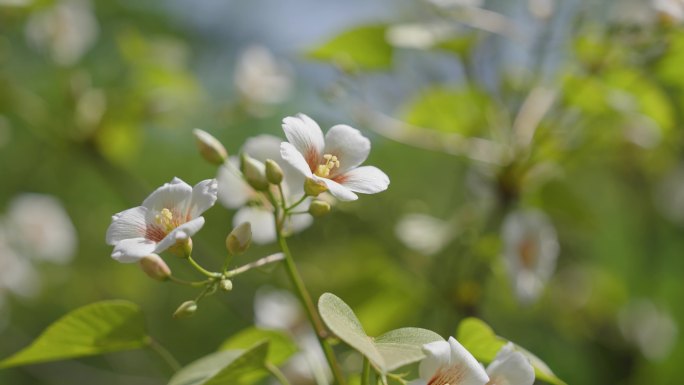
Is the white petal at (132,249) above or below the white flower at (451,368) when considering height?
above

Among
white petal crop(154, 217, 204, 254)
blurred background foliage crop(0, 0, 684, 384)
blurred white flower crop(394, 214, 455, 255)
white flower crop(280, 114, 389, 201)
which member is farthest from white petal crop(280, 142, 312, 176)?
blurred white flower crop(394, 214, 455, 255)

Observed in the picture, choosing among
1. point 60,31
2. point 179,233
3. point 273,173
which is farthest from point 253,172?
point 60,31

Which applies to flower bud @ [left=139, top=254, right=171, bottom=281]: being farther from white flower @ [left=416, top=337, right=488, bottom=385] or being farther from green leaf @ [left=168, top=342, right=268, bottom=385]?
white flower @ [left=416, top=337, right=488, bottom=385]

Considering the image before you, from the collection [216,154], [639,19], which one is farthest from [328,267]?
[216,154]

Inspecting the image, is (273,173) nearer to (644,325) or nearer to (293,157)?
(293,157)

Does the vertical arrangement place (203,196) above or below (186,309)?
above

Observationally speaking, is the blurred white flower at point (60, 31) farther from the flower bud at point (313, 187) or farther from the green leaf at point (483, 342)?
the green leaf at point (483, 342)

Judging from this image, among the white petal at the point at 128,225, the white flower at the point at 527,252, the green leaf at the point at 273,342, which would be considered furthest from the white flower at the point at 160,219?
the white flower at the point at 527,252
